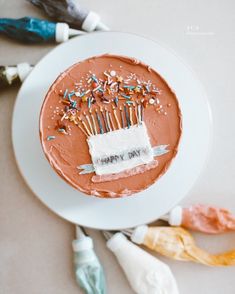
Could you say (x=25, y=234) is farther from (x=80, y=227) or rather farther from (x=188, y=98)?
(x=188, y=98)

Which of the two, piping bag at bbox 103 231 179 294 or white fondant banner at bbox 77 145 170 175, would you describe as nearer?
white fondant banner at bbox 77 145 170 175

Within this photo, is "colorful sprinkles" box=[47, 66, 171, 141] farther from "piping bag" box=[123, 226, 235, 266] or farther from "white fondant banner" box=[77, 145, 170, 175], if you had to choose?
"piping bag" box=[123, 226, 235, 266]

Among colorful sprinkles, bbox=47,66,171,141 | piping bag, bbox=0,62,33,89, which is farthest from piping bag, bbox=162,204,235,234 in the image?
piping bag, bbox=0,62,33,89

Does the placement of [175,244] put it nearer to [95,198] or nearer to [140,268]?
[140,268]

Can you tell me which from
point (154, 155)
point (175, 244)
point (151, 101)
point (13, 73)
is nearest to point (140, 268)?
point (175, 244)

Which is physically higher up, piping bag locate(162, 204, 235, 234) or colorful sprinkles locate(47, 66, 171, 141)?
colorful sprinkles locate(47, 66, 171, 141)
